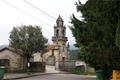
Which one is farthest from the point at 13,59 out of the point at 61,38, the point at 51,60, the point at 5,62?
the point at 51,60

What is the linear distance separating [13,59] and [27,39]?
4.42 metres

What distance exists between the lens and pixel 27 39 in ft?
217

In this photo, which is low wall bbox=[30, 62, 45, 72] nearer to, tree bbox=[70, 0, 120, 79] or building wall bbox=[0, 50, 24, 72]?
building wall bbox=[0, 50, 24, 72]

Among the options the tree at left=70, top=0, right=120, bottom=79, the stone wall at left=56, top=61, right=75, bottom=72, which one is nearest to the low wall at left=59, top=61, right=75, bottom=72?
the stone wall at left=56, top=61, right=75, bottom=72

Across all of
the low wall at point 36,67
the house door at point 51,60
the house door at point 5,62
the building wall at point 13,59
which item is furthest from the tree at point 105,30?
the house door at point 51,60

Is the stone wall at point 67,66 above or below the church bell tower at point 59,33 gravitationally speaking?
below

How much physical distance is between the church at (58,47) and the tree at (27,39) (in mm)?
30392

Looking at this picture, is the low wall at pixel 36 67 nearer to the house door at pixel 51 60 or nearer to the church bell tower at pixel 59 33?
the church bell tower at pixel 59 33

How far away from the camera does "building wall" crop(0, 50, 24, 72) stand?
6731cm

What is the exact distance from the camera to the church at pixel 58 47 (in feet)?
323

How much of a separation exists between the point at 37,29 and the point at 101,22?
44.4 meters

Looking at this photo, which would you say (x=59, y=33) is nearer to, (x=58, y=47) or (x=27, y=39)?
(x=58, y=47)

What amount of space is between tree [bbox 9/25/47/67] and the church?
3039cm

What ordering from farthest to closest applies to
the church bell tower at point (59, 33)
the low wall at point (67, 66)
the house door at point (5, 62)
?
the church bell tower at point (59, 33), the low wall at point (67, 66), the house door at point (5, 62)
